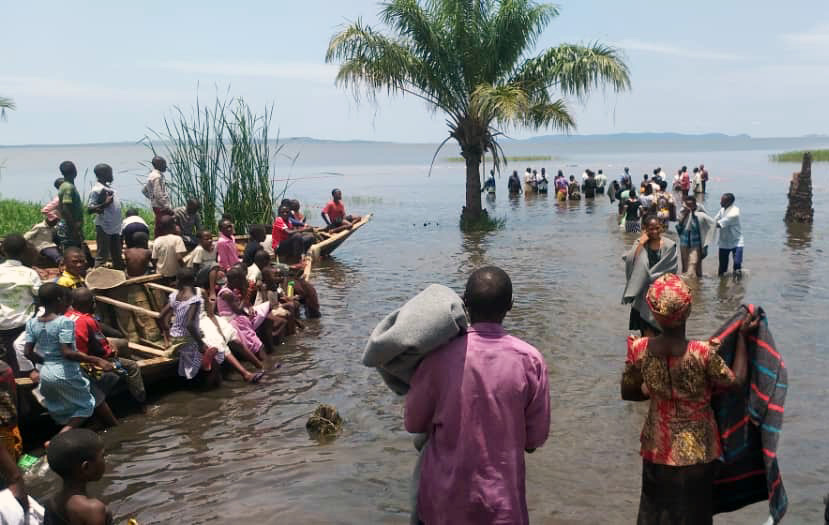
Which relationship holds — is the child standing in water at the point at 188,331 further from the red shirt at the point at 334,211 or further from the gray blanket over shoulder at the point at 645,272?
the red shirt at the point at 334,211

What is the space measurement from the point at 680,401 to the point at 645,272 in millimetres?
3772

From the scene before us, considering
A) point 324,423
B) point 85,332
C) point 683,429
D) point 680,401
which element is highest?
point 680,401

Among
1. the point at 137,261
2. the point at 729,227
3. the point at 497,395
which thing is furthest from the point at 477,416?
the point at 729,227

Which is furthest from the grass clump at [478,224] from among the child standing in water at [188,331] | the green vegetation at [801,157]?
the green vegetation at [801,157]

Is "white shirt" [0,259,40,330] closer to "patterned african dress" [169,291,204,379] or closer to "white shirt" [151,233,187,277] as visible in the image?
"patterned african dress" [169,291,204,379]

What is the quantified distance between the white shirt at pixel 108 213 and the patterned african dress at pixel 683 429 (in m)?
8.45

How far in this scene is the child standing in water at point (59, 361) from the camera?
5.35 metres

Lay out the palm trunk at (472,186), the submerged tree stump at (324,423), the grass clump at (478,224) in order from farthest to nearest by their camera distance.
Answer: the grass clump at (478,224), the palm trunk at (472,186), the submerged tree stump at (324,423)

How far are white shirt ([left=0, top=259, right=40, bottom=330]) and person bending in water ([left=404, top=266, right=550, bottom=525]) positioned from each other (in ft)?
14.8

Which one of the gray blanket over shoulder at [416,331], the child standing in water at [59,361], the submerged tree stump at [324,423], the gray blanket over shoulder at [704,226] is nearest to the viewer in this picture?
the gray blanket over shoulder at [416,331]

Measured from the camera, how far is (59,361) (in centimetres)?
551

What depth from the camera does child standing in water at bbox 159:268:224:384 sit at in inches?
278

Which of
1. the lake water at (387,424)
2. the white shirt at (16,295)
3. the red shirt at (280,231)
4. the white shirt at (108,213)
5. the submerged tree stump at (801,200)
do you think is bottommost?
the lake water at (387,424)

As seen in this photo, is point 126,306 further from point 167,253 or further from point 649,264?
point 649,264
